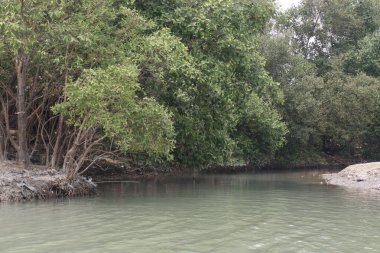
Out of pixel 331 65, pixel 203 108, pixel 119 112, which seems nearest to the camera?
pixel 119 112

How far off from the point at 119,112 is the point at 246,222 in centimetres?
563

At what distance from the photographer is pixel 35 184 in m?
16.3

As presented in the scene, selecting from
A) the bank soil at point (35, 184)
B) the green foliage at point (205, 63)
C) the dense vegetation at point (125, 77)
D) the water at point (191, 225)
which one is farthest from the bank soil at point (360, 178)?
Answer: the bank soil at point (35, 184)

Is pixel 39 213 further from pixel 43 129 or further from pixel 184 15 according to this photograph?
pixel 184 15

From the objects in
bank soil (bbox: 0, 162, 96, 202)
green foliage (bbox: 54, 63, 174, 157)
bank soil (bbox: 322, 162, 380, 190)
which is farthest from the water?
bank soil (bbox: 322, 162, 380, 190)

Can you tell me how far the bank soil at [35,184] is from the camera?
15.7 m

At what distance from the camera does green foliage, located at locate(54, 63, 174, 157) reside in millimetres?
14898

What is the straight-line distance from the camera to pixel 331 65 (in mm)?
48688

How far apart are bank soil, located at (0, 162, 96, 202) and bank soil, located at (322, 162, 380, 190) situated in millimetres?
13029

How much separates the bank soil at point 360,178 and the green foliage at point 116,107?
11694 millimetres

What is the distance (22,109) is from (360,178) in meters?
17.4

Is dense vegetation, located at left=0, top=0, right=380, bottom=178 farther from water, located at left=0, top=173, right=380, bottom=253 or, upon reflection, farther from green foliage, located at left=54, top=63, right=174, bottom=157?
water, located at left=0, top=173, right=380, bottom=253

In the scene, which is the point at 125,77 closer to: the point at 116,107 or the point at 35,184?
the point at 116,107

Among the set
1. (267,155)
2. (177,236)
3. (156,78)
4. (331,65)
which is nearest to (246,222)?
(177,236)
